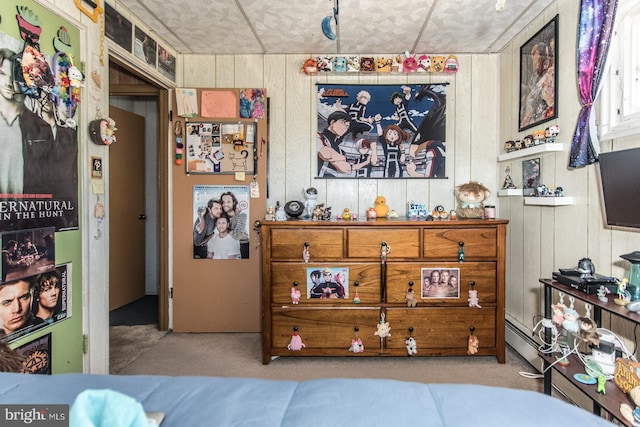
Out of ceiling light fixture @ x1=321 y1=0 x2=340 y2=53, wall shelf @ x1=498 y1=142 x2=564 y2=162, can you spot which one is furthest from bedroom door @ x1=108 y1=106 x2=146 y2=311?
wall shelf @ x1=498 y1=142 x2=564 y2=162

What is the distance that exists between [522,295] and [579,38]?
1.79m

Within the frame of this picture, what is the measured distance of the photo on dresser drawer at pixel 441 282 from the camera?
245 centimetres

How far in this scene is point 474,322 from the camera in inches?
96.4

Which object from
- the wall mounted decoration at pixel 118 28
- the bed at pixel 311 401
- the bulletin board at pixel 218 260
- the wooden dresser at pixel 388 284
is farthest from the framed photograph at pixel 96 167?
the bed at pixel 311 401

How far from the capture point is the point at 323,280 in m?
2.46

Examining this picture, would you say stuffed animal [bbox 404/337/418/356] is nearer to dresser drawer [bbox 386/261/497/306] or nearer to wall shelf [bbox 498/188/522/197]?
dresser drawer [bbox 386/261/497/306]

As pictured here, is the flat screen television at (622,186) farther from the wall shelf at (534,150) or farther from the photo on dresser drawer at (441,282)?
the photo on dresser drawer at (441,282)

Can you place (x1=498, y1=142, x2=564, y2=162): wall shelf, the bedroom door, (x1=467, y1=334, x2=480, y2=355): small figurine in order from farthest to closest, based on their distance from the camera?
the bedroom door, (x1=467, y1=334, x2=480, y2=355): small figurine, (x1=498, y1=142, x2=564, y2=162): wall shelf

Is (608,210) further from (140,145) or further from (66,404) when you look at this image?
(140,145)

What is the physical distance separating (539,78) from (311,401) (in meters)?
2.62

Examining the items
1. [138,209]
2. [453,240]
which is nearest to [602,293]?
[453,240]

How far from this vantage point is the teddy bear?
2.66 m

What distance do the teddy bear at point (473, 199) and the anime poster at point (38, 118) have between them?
266 cm

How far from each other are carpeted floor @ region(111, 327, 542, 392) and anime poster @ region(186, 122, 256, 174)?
1.52m
